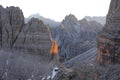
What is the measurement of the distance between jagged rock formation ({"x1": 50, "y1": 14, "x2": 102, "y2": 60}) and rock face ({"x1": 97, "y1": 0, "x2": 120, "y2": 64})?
70.1 meters

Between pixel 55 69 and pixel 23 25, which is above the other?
pixel 23 25

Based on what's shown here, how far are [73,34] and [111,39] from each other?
315 feet

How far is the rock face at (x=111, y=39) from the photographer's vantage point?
101ft

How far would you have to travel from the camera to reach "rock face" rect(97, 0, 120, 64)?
1213 inches

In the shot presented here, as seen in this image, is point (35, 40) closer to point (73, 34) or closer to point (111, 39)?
point (111, 39)

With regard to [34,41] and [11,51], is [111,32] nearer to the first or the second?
[34,41]

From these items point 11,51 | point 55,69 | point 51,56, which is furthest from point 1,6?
point 55,69

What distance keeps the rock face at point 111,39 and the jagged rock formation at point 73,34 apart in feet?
230

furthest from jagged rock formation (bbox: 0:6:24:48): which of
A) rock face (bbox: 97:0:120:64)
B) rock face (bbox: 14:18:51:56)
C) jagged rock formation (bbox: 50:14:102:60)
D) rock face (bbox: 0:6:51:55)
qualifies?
jagged rock formation (bbox: 50:14:102:60)

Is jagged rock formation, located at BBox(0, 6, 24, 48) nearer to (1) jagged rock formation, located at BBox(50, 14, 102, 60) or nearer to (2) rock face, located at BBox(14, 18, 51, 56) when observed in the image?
(2) rock face, located at BBox(14, 18, 51, 56)

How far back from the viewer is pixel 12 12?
53.2 meters

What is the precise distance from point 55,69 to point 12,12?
686 inches

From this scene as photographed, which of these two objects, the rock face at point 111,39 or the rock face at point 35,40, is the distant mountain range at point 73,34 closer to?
the rock face at point 35,40

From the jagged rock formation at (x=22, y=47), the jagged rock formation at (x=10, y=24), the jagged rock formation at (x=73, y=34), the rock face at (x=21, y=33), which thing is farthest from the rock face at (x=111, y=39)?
the jagged rock formation at (x=73, y=34)
